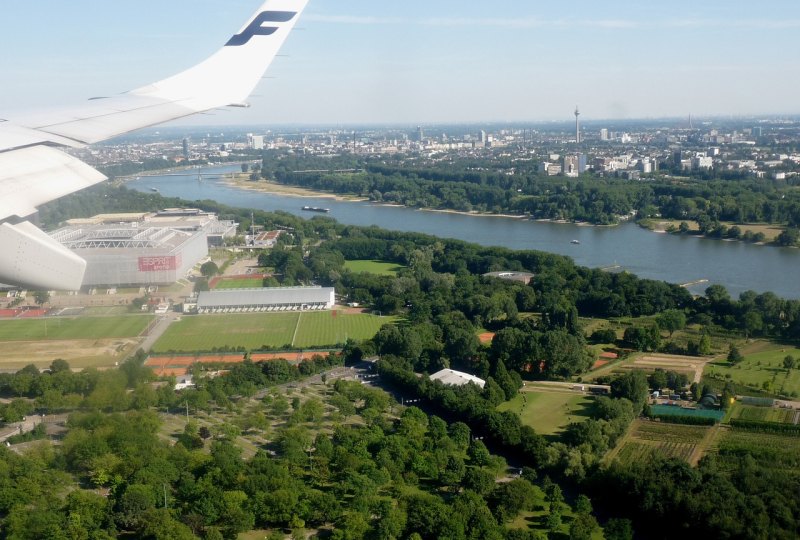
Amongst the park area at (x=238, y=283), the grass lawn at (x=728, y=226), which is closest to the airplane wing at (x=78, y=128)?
the park area at (x=238, y=283)

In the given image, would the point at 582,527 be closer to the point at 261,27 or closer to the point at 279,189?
the point at 261,27

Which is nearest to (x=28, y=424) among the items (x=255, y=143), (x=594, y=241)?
(x=594, y=241)

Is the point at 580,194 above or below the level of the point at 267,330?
above

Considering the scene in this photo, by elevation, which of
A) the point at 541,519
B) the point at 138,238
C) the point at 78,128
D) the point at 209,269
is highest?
the point at 78,128

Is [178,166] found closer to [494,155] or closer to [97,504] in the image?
[494,155]

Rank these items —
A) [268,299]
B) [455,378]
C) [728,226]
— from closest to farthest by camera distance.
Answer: [455,378] → [268,299] → [728,226]

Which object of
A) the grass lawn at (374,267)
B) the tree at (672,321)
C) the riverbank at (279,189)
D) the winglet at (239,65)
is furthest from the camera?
the riverbank at (279,189)

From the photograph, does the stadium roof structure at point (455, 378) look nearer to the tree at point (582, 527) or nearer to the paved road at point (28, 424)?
the tree at point (582, 527)
